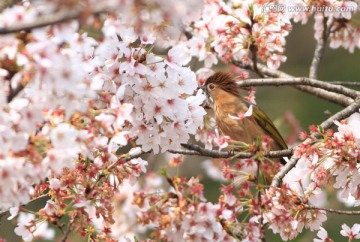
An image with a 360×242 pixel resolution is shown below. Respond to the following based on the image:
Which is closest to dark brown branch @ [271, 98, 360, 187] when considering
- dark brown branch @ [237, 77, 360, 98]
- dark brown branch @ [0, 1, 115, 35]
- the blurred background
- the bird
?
dark brown branch @ [237, 77, 360, 98]

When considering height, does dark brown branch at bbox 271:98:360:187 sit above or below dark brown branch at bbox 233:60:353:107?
above

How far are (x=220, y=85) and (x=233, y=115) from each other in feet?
1.13

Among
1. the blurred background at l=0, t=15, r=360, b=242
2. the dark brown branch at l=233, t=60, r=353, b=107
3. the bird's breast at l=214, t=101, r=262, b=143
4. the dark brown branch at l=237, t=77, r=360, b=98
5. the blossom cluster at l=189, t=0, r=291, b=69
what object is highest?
the blossom cluster at l=189, t=0, r=291, b=69

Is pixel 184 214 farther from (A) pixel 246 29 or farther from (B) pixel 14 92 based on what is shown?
(A) pixel 246 29

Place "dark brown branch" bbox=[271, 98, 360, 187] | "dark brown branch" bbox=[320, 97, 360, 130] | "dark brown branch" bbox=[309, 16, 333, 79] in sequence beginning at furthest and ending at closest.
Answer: "dark brown branch" bbox=[309, 16, 333, 79], "dark brown branch" bbox=[320, 97, 360, 130], "dark brown branch" bbox=[271, 98, 360, 187]

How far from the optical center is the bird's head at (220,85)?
17.9 feet

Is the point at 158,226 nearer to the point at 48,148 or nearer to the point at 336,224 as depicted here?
the point at 48,148

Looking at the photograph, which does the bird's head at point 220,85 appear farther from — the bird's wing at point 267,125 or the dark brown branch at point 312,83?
the dark brown branch at point 312,83

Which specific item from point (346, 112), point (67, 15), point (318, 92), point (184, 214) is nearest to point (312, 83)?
point (346, 112)

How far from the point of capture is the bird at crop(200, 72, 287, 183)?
518 cm

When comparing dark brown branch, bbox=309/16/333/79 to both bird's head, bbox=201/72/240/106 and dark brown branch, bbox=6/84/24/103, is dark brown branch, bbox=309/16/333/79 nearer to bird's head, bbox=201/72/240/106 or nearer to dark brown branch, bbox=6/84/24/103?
bird's head, bbox=201/72/240/106

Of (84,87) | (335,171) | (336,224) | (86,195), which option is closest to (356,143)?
(335,171)

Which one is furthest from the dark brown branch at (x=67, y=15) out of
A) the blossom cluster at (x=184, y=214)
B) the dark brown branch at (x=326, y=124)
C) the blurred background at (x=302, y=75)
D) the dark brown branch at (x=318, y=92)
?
the blurred background at (x=302, y=75)

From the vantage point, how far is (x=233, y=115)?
5.25m
